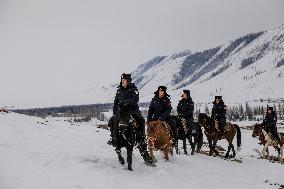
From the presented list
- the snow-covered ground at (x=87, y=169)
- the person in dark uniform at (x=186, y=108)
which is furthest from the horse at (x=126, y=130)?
the person in dark uniform at (x=186, y=108)

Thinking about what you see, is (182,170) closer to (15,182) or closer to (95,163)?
(95,163)

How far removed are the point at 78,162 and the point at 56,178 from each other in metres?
2.28

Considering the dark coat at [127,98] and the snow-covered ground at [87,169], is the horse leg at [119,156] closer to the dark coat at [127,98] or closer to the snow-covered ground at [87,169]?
the snow-covered ground at [87,169]

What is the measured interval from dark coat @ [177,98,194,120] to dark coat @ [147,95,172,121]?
330 centimetres

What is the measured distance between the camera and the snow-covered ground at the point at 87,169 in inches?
488

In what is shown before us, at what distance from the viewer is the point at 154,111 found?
18.9m

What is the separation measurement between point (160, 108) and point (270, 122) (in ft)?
40.9

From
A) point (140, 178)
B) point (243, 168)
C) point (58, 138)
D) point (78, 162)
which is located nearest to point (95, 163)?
point (78, 162)

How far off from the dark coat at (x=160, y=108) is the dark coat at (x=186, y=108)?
3.30 meters

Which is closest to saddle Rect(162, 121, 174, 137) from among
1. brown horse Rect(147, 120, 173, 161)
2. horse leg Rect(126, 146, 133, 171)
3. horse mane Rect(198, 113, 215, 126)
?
brown horse Rect(147, 120, 173, 161)

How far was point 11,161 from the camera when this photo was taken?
43.5ft

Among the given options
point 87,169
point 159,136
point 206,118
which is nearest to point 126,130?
point 87,169

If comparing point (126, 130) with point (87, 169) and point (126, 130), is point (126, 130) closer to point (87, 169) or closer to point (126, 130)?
point (126, 130)

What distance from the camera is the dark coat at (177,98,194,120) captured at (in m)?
22.1
